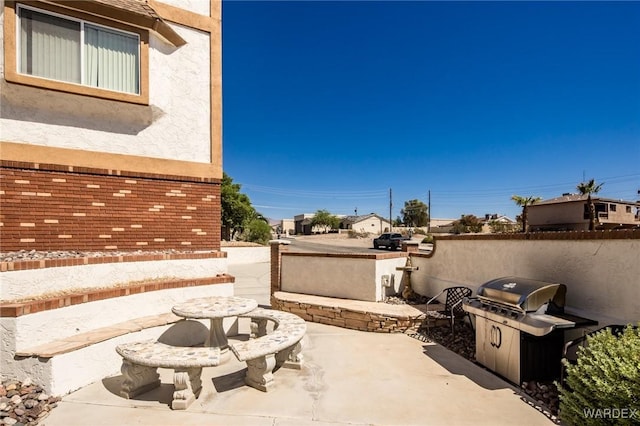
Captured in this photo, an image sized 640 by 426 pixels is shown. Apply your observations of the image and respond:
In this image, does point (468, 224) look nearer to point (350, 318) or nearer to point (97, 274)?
point (350, 318)

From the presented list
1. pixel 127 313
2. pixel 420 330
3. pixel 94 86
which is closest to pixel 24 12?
pixel 94 86

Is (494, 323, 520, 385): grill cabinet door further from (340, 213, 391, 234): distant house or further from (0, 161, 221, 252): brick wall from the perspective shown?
(340, 213, 391, 234): distant house

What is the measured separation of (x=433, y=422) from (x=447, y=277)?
5.61m

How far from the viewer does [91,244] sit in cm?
690

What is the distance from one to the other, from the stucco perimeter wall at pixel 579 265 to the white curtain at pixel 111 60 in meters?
9.30

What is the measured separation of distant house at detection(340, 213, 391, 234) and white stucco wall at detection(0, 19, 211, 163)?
6119cm

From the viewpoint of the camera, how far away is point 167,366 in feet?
14.0

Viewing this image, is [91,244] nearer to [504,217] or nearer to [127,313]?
[127,313]

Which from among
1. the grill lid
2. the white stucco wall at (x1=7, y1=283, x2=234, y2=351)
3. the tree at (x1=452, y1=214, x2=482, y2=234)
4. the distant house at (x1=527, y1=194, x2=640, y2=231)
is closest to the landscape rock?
the white stucco wall at (x1=7, y1=283, x2=234, y2=351)

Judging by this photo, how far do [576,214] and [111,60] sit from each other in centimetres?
1625

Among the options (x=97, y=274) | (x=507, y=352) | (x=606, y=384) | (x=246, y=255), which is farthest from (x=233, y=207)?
(x=606, y=384)

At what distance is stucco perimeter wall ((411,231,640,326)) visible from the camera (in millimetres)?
4645

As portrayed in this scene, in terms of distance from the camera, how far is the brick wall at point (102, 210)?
20.4 feet

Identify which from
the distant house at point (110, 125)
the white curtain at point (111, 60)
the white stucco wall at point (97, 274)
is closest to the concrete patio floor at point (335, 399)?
the white stucco wall at point (97, 274)
